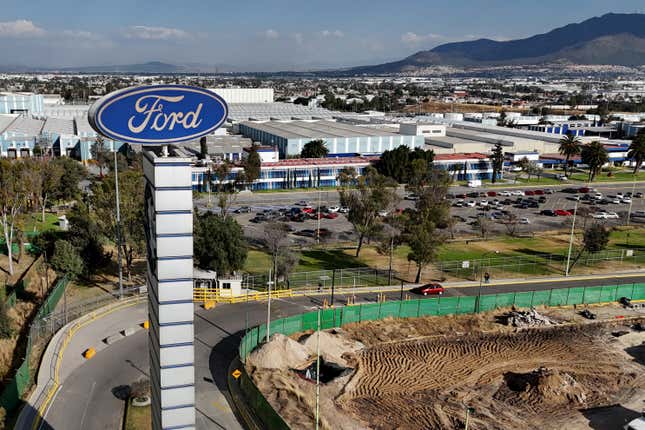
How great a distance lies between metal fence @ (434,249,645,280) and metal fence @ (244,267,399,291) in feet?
21.3

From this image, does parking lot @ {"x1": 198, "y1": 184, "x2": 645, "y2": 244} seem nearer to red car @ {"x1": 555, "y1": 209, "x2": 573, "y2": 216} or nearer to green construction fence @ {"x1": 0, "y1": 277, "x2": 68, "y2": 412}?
red car @ {"x1": 555, "y1": 209, "x2": 573, "y2": 216}

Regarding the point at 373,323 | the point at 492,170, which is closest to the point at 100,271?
the point at 373,323

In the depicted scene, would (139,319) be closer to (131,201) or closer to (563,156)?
(131,201)

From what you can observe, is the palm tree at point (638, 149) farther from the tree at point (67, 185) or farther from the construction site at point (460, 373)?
the tree at point (67, 185)

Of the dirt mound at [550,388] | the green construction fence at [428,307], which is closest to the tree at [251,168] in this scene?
the green construction fence at [428,307]

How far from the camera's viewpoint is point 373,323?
138 feet

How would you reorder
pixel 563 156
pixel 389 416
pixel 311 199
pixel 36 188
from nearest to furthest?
pixel 389 416, pixel 36 188, pixel 311 199, pixel 563 156

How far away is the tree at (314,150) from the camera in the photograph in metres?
106

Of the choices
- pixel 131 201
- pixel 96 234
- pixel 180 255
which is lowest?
pixel 96 234

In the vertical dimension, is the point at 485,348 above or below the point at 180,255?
below

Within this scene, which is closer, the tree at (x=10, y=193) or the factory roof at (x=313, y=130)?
the tree at (x=10, y=193)

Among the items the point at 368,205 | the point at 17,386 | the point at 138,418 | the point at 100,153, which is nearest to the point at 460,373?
the point at 138,418

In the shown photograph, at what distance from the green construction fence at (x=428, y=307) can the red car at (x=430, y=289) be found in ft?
15.3

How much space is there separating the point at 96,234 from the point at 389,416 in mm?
31278
